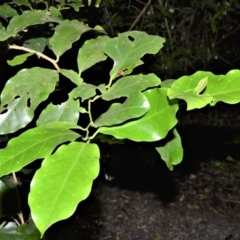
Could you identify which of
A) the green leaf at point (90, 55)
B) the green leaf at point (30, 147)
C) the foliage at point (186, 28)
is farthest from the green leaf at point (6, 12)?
the foliage at point (186, 28)

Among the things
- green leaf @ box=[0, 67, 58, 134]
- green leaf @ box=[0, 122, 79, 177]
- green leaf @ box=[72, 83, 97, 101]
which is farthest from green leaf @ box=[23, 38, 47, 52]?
green leaf @ box=[0, 122, 79, 177]

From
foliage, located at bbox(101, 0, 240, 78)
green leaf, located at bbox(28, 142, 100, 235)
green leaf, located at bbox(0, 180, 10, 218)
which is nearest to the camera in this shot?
green leaf, located at bbox(28, 142, 100, 235)

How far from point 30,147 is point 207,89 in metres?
0.19

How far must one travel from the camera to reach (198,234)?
285 centimetres

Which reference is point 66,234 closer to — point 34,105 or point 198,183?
point 34,105

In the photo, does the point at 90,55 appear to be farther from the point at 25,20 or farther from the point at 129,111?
the point at 129,111

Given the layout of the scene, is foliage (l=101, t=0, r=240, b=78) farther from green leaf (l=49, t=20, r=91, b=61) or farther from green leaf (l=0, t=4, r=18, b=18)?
green leaf (l=49, t=20, r=91, b=61)

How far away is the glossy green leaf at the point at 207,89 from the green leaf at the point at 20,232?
0.64 metres

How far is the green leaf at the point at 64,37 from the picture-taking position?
2.44ft

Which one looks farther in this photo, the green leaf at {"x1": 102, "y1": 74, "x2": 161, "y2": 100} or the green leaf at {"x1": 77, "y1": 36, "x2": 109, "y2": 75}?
the green leaf at {"x1": 77, "y1": 36, "x2": 109, "y2": 75}

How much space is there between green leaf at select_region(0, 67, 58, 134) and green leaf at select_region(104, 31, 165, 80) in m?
0.09

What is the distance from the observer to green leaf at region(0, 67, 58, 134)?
2.23ft

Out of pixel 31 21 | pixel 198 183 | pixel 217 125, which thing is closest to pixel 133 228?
pixel 198 183

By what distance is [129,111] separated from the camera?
50 cm
